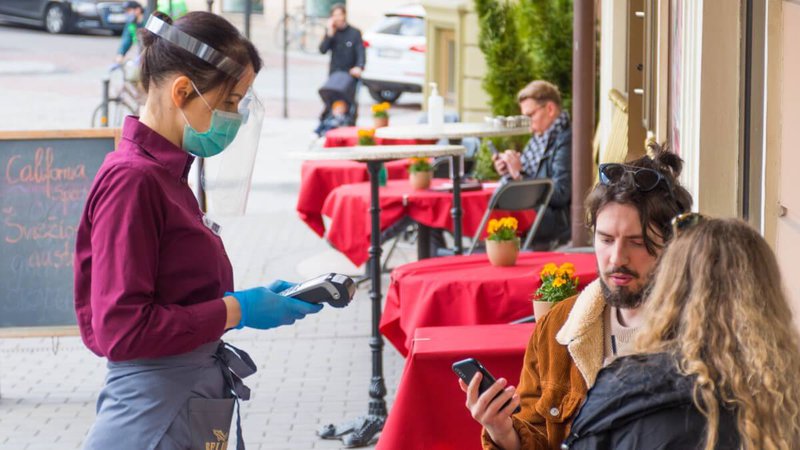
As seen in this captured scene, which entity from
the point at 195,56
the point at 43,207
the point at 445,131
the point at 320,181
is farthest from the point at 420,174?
the point at 195,56

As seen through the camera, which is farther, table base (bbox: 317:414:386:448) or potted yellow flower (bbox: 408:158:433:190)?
potted yellow flower (bbox: 408:158:433:190)

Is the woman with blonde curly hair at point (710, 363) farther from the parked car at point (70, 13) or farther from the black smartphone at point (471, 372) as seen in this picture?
the parked car at point (70, 13)

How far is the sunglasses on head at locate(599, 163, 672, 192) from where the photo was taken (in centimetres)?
325

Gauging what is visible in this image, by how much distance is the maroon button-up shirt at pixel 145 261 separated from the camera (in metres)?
2.79

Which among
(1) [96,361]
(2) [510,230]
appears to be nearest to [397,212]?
(1) [96,361]

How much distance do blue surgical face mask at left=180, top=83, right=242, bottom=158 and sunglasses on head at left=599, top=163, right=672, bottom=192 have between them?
0.90m

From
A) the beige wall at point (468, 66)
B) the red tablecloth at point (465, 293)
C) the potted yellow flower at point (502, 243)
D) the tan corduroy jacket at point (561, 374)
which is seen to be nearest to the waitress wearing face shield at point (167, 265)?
the tan corduroy jacket at point (561, 374)

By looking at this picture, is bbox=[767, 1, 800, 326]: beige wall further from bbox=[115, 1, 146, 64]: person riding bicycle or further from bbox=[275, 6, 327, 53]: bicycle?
bbox=[275, 6, 327, 53]: bicycle

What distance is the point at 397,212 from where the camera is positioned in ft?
27.5

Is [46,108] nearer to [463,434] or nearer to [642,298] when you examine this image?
[463,434]

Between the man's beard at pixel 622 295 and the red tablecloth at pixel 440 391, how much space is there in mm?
1221

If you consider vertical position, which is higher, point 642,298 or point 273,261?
point 642,298

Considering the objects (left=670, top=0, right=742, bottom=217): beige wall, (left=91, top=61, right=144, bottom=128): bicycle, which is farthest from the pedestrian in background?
(left=670, top=0, right=742, bottom=217): beige wall

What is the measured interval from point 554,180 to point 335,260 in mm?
2856
